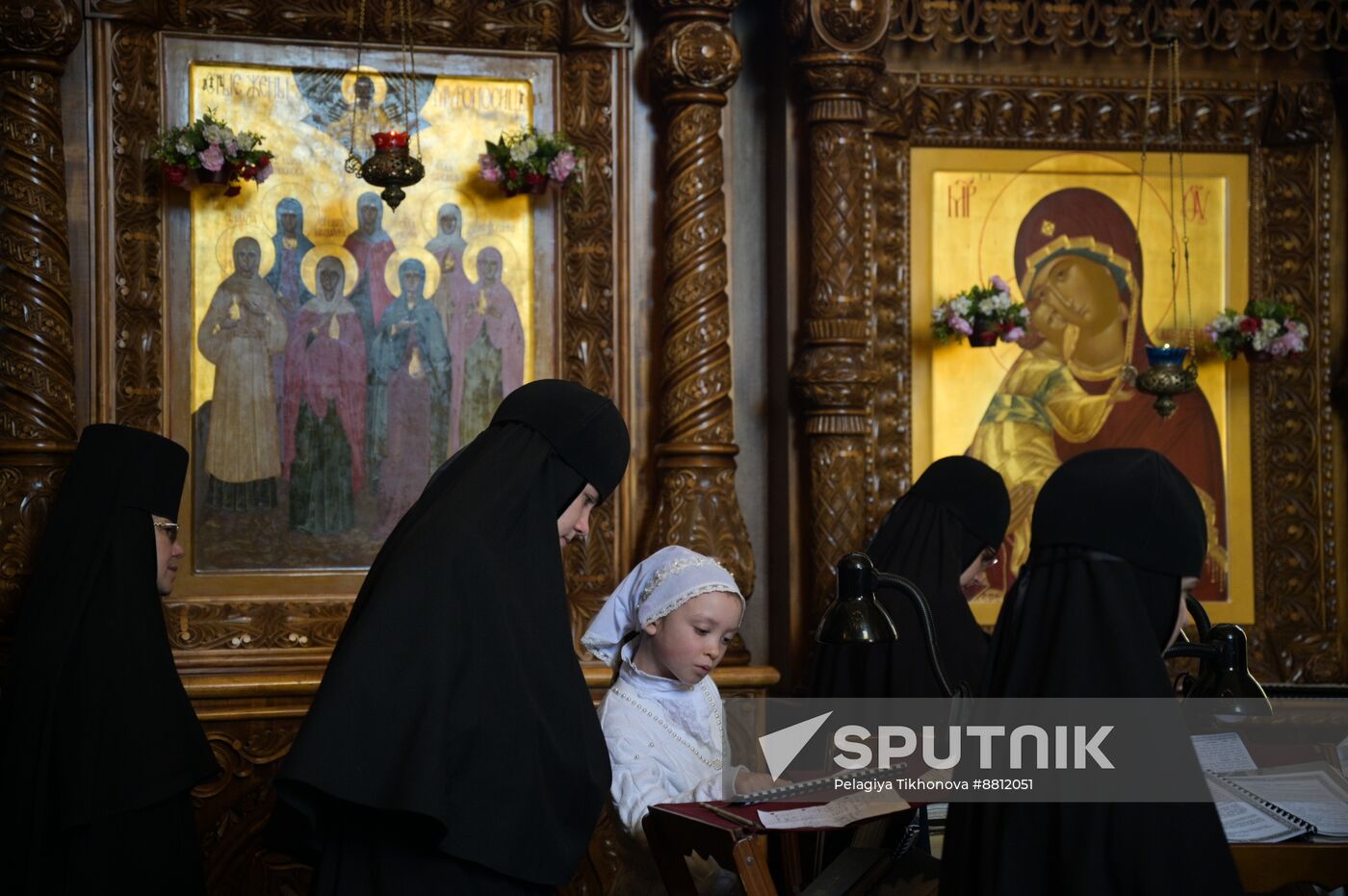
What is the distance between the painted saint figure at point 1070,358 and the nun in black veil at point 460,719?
3.95m

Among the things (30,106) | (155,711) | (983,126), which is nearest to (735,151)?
(983,126)

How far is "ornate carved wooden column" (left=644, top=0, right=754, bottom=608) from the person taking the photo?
584 cm

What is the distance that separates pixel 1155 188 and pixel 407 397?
3.63m

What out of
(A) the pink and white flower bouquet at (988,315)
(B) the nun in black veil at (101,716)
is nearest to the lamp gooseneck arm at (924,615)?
(B) the nun in black veil at (101,716)

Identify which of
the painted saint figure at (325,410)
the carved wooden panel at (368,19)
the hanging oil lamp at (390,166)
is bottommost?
the painted saint figure at (325,410)

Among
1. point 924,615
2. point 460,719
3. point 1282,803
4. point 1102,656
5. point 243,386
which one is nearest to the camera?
point 1102,656

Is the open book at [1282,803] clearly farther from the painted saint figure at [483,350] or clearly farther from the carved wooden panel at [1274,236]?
the painted saint figure at [483,350]

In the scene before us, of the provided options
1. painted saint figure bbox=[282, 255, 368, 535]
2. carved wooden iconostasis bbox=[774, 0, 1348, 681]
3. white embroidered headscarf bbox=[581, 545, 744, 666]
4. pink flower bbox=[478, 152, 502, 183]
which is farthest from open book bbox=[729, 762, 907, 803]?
pink flower bbox=[478, 152, 502, 183]

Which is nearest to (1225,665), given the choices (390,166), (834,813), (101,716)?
(834,813)

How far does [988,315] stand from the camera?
5.94 m

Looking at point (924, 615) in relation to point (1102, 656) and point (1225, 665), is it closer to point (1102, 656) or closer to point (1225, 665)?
point (1225, 665)

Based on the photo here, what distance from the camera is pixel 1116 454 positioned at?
2342mm

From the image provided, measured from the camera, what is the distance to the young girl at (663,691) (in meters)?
3.28

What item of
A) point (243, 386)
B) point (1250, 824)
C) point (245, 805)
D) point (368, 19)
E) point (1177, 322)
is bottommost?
point (245, 805)
